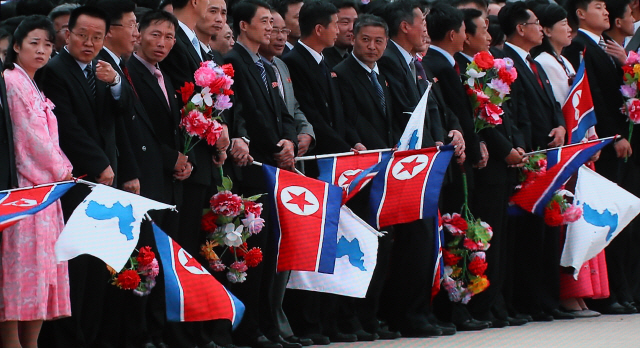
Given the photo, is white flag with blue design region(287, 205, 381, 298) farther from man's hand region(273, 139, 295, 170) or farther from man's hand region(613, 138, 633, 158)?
man's hand region(613, 138, 633, 158)

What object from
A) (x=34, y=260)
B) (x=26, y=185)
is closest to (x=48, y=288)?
Answer: (x=34, y=260)

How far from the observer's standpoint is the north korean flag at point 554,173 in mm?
9086

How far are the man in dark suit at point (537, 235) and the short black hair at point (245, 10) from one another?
7.63ft

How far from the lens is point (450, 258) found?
865cm

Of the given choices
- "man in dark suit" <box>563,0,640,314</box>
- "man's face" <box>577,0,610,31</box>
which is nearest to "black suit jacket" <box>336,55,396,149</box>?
"man in dark suit" <box>563,0,640,314</box>

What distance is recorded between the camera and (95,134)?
6.79 meters

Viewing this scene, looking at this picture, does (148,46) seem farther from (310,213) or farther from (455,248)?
(455,248)

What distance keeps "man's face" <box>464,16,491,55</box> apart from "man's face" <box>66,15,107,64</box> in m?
3.37

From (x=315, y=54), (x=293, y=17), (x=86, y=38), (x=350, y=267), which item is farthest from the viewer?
(x=293, y=17)

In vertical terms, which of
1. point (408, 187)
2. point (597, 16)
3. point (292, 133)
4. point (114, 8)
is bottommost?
point (408, 187)

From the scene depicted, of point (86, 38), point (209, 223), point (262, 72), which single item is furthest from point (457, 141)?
point (86, 38)

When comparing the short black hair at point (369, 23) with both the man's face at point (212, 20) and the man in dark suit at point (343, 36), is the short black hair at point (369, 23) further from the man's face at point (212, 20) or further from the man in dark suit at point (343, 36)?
the man's face at point (212, 20)

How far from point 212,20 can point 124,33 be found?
0.83 meters

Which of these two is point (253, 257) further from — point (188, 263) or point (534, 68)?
point (534, 68)
